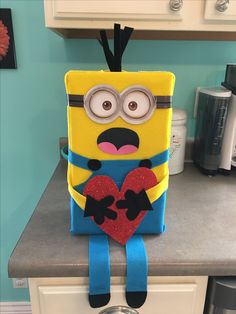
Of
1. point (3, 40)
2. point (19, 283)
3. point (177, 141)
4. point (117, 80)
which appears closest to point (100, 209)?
point (117, 80)

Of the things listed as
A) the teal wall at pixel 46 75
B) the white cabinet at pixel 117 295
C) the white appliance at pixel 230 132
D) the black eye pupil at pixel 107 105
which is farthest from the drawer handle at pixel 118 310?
the teal wall at pixel 46 75

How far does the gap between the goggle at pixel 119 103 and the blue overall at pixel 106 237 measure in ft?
0.32

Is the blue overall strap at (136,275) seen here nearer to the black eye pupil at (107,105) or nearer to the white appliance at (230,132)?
the black eye pupil at (107,105)

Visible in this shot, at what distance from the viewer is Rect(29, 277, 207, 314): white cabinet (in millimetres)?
629

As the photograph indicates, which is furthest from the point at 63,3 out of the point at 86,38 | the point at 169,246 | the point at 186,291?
the point at 186,291

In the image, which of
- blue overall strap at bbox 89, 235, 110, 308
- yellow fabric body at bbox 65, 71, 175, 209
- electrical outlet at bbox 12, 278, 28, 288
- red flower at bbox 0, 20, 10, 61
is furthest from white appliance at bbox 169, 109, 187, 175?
electrical outlet at bbox 12, 278, 28, 288

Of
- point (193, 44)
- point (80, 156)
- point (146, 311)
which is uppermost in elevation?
point (193, 44)

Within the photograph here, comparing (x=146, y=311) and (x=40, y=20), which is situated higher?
(x=40, y=20)

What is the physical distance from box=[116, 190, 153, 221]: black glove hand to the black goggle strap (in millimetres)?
192

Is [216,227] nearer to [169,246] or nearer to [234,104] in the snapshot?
[169,246]

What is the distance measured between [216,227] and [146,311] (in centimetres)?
27

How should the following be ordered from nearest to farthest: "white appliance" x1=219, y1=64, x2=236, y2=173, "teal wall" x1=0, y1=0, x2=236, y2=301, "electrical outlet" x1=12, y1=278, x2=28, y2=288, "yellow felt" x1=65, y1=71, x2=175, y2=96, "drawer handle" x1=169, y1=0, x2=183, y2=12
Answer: "yellow felt" x1=65, y1=71, x2=175, y2=96 → "drawer handle" x1=169, y1=0, x2=183, y2=12 → "white appliance" x1=219, y1=64, x2=236, y2=173 → "teal wall" x1=0, y1=0, x2=236, y2=301 → "electrical outlet" x1=12, y1=278, x2=28, y2=288

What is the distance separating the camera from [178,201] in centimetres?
87

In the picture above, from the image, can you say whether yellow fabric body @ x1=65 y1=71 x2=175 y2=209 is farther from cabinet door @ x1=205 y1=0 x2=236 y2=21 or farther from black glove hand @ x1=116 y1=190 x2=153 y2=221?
cabinet door @ x1=205 y1=0 x2=236 y2=21
